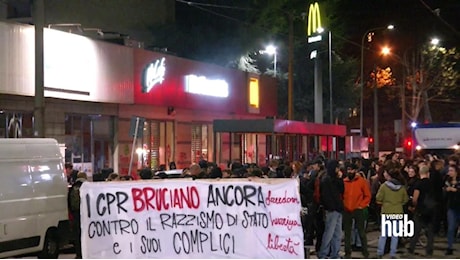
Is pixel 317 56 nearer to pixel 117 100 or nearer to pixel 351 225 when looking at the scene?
A: pixel 117 100

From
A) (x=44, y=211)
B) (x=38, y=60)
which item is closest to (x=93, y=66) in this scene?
(x=38, y=60)

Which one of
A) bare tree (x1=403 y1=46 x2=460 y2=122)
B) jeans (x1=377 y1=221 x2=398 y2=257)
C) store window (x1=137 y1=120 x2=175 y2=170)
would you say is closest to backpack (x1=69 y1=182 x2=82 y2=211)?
jeans (x1=377 y1=221 x2=398 y2=257)

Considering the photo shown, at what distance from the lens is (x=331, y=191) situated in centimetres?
1300

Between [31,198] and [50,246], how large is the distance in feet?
3.83

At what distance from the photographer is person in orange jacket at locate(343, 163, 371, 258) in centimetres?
1365

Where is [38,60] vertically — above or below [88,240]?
above

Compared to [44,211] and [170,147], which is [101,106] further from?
[44,211]

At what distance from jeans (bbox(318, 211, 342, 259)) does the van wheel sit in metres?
4.60

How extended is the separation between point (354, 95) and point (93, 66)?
30.6 meters

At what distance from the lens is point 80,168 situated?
22.3 metres

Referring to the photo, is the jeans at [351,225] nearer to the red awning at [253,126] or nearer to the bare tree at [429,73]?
the red awning at [253,126]

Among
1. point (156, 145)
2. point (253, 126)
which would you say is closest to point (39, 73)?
point (253, 126)

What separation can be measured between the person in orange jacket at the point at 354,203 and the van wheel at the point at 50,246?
5.12 m

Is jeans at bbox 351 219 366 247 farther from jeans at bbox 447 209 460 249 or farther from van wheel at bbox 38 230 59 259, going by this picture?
van wheel at bbox 38 230 59 259
